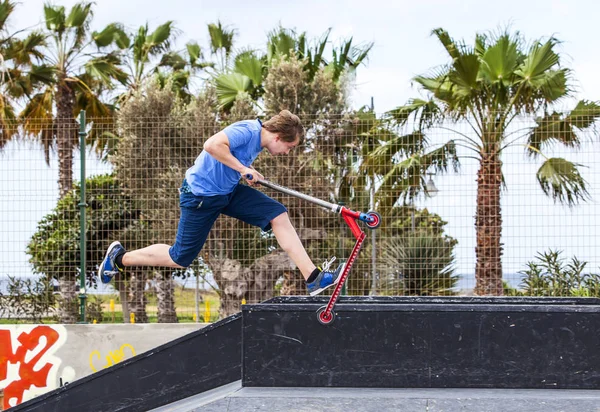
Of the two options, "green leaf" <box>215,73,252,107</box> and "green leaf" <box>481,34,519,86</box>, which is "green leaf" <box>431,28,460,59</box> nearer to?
"green leaf" <box>481,34,519,86</box>

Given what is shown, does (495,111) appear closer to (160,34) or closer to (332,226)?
(332,226)

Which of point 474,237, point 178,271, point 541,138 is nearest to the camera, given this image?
point 474,237

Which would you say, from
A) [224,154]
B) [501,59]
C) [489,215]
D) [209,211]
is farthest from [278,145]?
[501,59]

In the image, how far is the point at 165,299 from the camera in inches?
402

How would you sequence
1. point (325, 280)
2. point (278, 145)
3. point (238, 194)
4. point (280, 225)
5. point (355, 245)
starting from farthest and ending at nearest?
point (238, 194), point (280, 225), point (278, 145), point (325, 280), point (355, 245)

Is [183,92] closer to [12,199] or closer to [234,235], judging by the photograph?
[234,235]

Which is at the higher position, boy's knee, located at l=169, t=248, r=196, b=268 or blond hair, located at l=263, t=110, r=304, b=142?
blond hair, located at l=263, t=110, r=304, b=142

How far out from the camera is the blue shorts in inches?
179

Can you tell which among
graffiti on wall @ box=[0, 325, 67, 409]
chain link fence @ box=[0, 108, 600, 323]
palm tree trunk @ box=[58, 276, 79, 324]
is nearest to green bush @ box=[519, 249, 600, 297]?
chain link fence @ box=[0, 108, 600, 323]

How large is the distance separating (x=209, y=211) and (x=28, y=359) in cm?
409

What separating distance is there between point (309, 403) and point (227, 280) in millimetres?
5517

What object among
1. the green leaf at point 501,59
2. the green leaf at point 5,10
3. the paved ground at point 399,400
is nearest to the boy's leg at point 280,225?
the paved ground at point 399,400

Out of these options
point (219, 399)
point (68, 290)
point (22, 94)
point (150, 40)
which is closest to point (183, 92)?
point (150, 40)

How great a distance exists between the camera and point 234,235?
9617 millimetres
